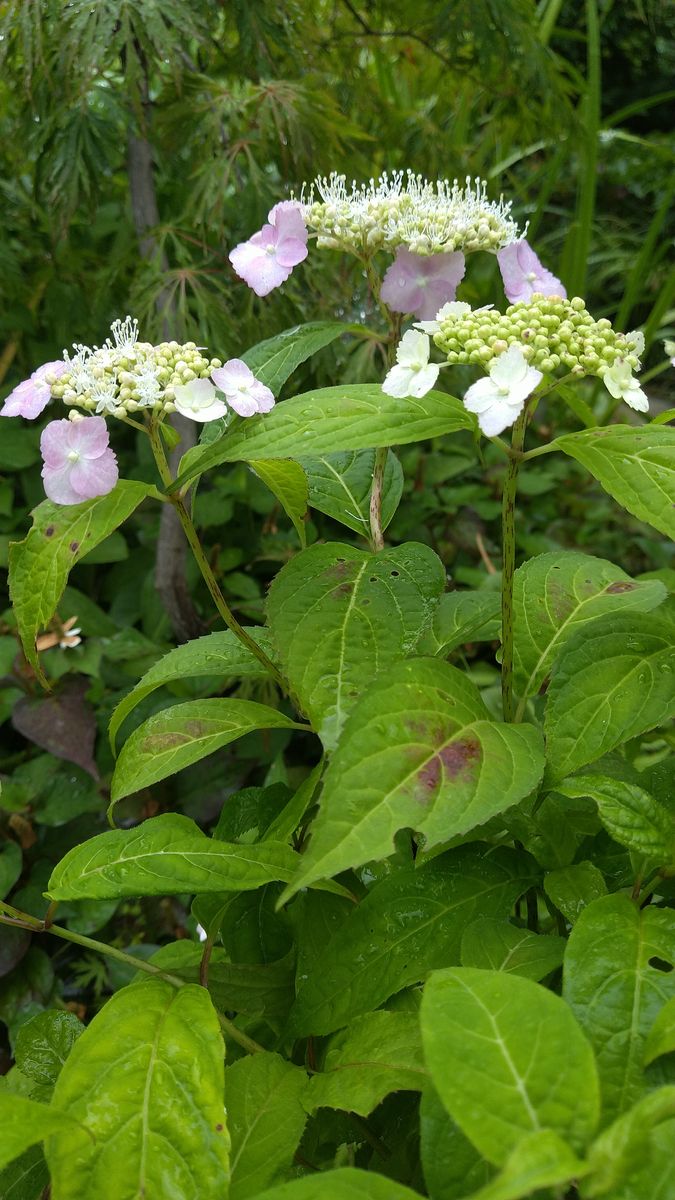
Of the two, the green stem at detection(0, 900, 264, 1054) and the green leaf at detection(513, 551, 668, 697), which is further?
the green leaf at detection(513, 551, 668, 697)

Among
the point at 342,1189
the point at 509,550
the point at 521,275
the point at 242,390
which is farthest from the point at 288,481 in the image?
the point at 342,1189

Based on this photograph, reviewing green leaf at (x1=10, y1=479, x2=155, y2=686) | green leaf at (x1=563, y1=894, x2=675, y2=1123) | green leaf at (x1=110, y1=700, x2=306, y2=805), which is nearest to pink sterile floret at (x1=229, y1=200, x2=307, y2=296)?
green leaf at (x1=10, y1=479, x2=155, y2=686)

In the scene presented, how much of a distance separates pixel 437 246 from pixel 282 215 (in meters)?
0.16

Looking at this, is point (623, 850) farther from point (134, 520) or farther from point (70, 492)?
point (134, 520)

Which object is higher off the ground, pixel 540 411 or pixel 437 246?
pixel 437 246

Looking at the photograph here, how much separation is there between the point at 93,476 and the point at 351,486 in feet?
1.00

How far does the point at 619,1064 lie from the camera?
22.6 inches

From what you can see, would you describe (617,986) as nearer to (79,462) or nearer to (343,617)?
(343,617)

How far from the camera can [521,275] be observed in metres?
0.90

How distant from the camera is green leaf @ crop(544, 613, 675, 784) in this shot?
0.70 m

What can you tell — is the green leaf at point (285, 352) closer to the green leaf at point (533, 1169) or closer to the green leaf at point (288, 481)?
the green leaf at point (288, 481)

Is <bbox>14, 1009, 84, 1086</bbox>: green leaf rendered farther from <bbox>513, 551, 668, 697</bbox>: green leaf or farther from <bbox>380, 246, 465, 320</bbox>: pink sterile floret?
<bbox>380, 246, 465, 320</bbox>: pink sterile floret

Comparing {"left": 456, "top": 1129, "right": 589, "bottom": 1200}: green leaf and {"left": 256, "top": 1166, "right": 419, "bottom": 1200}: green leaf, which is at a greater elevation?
{"left": 456, "top": 1129, "right": 589, "bottom": 1200}: green leaf

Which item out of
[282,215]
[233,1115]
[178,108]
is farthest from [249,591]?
[233,1115]
